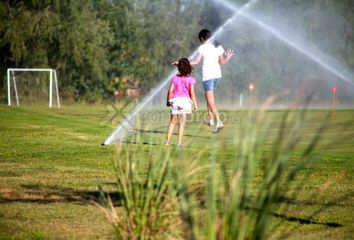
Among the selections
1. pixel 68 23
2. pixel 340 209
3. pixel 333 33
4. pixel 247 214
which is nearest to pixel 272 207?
pixel 247 214

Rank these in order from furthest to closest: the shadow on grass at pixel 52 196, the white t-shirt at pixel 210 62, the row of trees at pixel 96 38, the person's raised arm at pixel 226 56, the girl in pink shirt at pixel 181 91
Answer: the row of trees at pixel 96 38, the white t-shirt at pixel 210 62, the person's raised arm at pixel 226 56, the girl in pink shirt at pixel 181 91, the shadow on grass at pixel 52 196

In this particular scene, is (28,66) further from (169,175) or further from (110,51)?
(169,175)

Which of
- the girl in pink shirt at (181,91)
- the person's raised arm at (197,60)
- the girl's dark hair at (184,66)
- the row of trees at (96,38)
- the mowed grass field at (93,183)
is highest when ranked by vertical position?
the row of trees at (96,38)

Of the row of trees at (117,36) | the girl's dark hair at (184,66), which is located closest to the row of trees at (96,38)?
the row of trees at (117,36)

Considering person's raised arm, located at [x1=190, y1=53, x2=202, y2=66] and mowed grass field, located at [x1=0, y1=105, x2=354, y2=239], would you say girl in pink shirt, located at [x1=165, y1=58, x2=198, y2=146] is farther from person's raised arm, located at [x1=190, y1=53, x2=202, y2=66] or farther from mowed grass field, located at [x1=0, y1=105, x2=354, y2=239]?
mowed grass field, located at [x1=0, y1=105, x2=354, y2=239]

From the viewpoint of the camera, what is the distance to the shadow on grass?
8127mm

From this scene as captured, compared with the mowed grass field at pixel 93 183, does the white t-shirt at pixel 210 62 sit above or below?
above

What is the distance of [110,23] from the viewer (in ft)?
217

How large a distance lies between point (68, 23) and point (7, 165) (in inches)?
1397

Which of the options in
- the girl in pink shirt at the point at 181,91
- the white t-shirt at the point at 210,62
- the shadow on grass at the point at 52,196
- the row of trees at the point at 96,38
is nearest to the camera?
the shadow on grass at the point at 52,196

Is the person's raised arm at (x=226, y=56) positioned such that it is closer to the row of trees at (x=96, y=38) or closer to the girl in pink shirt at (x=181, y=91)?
the girl in pink shirt at (x=181, y=91)

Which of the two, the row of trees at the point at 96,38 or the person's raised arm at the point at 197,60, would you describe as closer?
the person's raised arm at the point at 197,60

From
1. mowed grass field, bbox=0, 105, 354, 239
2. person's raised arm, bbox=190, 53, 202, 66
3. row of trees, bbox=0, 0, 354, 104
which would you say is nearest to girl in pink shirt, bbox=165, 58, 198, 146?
person's raised arm, bbox=190, 53, 202, 66

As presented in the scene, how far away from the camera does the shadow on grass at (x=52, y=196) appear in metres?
8.13
